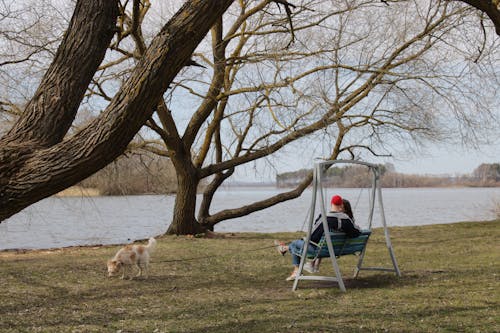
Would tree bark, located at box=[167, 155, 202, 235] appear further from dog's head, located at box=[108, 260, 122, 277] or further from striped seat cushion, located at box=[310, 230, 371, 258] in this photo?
striped seat cushion, located at box=[310, 230, 371, 258]

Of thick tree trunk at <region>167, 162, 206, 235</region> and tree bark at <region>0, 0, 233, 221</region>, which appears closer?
tree bark at <region>0, 0, 233, 221</region>

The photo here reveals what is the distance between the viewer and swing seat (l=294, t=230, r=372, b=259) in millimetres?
7344

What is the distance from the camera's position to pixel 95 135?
4.22 metres

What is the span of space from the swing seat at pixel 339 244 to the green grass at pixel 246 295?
1.43 ft

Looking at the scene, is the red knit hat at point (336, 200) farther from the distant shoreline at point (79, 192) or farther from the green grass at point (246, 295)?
the distant shoreline at point (79, 192)

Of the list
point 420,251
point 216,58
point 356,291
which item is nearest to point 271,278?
point 356,291

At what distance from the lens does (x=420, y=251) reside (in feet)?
37.6

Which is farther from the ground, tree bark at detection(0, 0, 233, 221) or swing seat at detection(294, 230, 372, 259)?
tree bark at detection(0, 0, 233, 221)

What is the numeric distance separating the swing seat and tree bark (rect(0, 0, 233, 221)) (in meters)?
3.61

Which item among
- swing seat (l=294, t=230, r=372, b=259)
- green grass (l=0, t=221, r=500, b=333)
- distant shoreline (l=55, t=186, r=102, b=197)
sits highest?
distant shoreline (l=55, t=186, r=102, b=197)

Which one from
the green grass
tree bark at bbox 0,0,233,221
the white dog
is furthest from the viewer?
the white dog

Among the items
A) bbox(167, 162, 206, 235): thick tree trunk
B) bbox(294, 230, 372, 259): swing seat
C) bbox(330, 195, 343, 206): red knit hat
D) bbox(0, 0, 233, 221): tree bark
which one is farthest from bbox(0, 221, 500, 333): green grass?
bbox(167, 162, 206, 235): thick tree trunk

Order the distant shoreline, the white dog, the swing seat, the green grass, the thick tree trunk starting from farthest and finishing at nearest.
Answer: the thick tree trunk, the distant shoreline, the white dog, the swing seat, the green grass

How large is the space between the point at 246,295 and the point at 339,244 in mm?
1293
